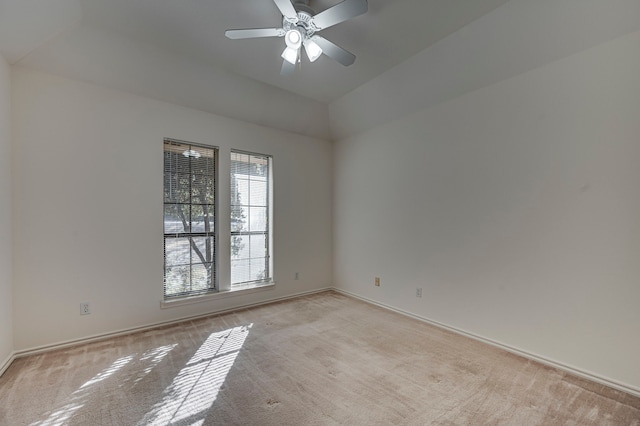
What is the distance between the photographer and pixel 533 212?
8.11ft

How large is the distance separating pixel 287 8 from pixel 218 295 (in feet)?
10.4

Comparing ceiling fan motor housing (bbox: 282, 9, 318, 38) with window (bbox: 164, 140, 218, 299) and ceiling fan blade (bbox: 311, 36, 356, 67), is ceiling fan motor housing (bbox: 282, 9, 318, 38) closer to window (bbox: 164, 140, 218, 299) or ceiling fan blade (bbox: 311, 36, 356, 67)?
ceiling fan blade (bbox: 311, 36, 356, 67)

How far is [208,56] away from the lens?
9.39 feet

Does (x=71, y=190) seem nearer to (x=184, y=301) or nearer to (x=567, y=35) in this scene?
(x=184, y=301)

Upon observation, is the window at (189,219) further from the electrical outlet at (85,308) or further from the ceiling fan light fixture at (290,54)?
the ceiling fan light fixture at (290,54)

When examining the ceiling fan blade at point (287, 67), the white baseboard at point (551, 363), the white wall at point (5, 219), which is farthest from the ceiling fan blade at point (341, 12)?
the white baseboard at point (551, 363)

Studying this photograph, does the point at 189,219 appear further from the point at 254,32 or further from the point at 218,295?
the point at 254,32

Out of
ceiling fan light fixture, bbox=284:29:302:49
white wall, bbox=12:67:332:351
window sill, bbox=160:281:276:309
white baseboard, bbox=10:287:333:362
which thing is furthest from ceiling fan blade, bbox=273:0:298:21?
white baseboard, bbox=10:287:333:362

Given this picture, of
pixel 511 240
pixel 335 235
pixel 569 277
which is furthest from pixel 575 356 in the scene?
pixel 335 235

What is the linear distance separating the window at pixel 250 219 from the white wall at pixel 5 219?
2039 mm

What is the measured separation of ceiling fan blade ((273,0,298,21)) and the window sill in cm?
311

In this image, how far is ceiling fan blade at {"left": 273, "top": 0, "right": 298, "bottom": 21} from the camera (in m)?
1.84

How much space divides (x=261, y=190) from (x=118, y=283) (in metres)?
2.04

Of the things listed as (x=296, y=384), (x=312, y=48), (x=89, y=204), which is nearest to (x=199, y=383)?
(x=296, y=384)
